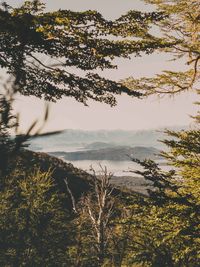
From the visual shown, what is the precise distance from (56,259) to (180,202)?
1176cm

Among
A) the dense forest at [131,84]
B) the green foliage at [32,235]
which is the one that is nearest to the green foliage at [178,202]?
the dense forest at [131,84]

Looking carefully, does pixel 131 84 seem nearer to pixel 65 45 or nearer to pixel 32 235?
pixel 65 45

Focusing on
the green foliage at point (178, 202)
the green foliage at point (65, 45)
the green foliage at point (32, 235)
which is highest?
the green foliage at point (65, 45)

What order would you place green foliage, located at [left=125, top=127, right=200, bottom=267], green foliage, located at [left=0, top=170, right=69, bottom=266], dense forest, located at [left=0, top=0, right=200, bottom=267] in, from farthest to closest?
green foliage, located at [left=0, top=170, right=69, bottom=266] → green foliage, located at [left=125, top=127, right=200, bottom=267] → dense forest, located at [left=0, top=0, right=200, bottom=267]

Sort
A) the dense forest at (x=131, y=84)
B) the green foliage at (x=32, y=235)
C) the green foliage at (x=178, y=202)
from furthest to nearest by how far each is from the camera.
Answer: the green foliage at (x=32, y=235) → the green foliage at (x=178, y=202) → the dense forest at (x=131, y=84)

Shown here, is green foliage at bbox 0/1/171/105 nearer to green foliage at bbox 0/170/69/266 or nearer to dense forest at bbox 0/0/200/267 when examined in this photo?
dense forest at bbox 0/0/200/267

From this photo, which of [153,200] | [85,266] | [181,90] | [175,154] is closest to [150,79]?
[181,90]

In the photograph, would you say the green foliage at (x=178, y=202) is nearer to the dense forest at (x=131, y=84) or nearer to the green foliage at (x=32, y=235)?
the dense forest at (x=131, y=84)

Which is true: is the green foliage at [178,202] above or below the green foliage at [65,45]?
below

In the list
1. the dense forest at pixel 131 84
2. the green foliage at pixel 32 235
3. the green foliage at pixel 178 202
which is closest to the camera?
the dense forest at pixel 131 84

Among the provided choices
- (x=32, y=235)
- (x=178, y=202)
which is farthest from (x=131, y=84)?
(x=32, y=235)

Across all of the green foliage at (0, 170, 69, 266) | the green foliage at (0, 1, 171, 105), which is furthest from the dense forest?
the green foliage at (0, 170, 69, 266)

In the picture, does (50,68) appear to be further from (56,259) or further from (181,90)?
(56,259)

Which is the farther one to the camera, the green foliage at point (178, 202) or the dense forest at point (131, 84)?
the green foliage at point (178, 202)
